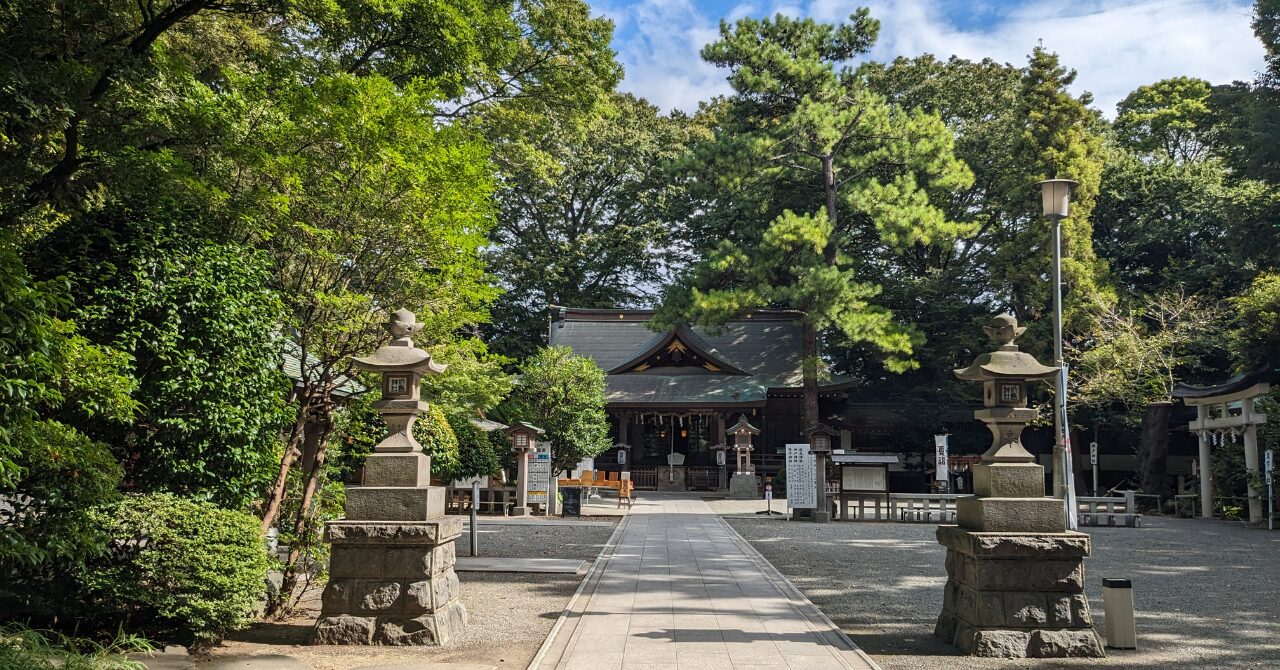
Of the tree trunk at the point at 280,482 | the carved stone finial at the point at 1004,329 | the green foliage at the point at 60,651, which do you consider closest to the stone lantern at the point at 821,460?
the carved stone finial at the point at 1004,329

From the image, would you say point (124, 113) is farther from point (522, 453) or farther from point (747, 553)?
point (522, 453)

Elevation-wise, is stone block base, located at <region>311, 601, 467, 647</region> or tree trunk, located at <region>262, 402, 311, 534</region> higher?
tree trunk, located at <region>262, 402, 311, 534</region>

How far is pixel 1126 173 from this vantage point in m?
29.5

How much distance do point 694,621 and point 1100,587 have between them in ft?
19.9

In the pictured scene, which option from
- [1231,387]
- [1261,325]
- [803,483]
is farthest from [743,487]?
[1261,325]

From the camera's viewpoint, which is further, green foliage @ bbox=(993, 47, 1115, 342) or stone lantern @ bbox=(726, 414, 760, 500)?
stone lantern @ bbox=(726, 414, 760, 500)

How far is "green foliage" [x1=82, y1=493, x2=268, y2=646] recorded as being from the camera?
6105 mm

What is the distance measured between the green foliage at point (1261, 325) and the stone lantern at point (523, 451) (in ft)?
56.3

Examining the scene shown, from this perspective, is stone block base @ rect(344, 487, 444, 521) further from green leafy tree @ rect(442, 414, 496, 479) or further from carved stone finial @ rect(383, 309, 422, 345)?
green leafy tree @ rect(442, 414, 496, 479)

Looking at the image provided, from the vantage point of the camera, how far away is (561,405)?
77.4 ft

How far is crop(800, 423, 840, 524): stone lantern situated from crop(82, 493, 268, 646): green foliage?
606 inches

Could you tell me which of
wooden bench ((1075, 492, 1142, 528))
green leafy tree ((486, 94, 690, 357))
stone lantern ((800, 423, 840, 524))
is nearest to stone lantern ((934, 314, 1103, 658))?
stone lantern ((800, 423, 840, 524))

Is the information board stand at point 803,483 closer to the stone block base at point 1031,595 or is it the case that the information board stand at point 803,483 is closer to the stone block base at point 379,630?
the stone block base at point 1031,595

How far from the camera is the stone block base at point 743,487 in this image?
2764 cm
